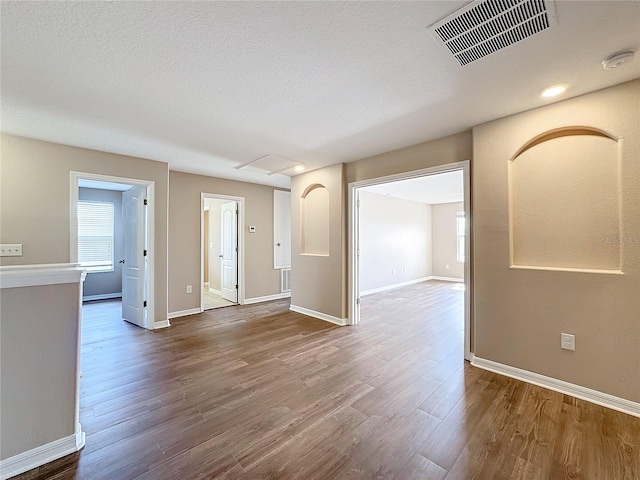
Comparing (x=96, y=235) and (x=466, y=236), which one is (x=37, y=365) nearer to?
(x=466, y=236)

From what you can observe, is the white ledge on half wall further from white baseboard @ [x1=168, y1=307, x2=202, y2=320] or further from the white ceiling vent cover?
white baseboard @ [x1=168, y1=307, x2=202, y2=320]

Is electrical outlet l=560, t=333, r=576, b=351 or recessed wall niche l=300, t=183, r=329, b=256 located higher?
recessed wall niche l=300, t=183, r=329, b=256

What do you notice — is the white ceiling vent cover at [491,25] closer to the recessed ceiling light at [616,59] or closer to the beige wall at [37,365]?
the recessed ceiling light at [616,59]

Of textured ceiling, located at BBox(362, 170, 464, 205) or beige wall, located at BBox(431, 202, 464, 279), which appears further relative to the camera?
beige wall, located at BBox(431, 202, 464, 279)

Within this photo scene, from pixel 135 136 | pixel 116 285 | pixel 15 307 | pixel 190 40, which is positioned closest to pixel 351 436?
pixel 15 307

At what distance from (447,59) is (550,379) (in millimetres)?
2821

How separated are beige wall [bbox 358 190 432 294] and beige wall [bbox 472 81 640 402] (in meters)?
3.86

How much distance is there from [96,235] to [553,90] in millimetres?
8494

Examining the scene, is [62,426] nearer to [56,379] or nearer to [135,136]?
[56,379]

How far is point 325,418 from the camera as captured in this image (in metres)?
1.99

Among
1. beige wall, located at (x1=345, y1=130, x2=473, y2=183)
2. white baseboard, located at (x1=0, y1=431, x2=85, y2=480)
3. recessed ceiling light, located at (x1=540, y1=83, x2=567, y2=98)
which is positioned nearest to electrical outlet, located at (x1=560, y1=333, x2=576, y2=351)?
beige wall, located at (x1=345, y1=130, x2=473, y2=183)

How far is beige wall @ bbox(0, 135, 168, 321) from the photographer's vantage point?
9.95 ft

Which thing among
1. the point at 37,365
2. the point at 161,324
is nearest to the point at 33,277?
the point at 37,365

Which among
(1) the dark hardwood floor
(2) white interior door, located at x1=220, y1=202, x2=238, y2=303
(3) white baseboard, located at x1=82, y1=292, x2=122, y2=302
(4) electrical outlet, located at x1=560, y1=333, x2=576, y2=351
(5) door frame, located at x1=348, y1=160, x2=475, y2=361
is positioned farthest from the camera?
(3) white baseboard, located at x1=82, y1=292, x2=122, y2=302
